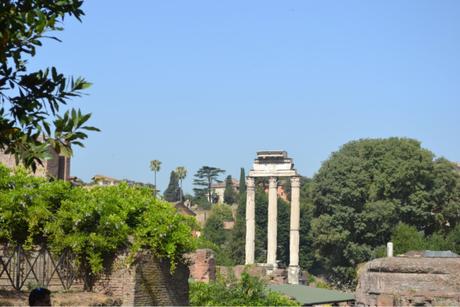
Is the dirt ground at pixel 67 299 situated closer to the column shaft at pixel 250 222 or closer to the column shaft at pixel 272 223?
the column shaft at pixel 272 223

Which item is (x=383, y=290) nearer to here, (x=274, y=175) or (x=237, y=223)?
(x=274, y=175)

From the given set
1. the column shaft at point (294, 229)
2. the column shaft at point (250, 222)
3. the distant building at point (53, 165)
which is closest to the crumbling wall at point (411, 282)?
the distant building at point (53, 165)

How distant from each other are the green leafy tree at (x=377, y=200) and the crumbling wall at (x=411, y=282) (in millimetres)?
25789

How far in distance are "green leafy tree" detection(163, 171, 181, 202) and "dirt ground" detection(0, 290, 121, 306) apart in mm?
123117

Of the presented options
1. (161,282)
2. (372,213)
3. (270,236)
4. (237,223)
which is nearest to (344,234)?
(372,213)

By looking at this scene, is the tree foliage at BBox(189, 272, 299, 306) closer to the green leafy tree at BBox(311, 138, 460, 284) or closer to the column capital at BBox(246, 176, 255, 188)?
the green leafy tree at BBox(311, 138, 460, 284)

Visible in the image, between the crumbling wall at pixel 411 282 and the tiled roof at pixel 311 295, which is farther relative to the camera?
the tiled roof at pixel 311 295

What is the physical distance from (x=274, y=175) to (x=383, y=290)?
4308 cm

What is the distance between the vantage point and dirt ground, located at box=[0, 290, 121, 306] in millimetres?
12212

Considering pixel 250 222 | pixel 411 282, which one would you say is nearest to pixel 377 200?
pixel 250 222

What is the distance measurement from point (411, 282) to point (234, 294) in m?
6.48

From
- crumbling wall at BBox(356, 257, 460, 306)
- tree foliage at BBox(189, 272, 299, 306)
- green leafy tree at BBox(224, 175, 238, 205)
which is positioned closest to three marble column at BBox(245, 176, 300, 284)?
crumbling wall at BBox(356, 257, 460, 306)

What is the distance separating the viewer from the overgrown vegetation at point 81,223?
1451 centimetres

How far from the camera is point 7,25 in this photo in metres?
6.67
